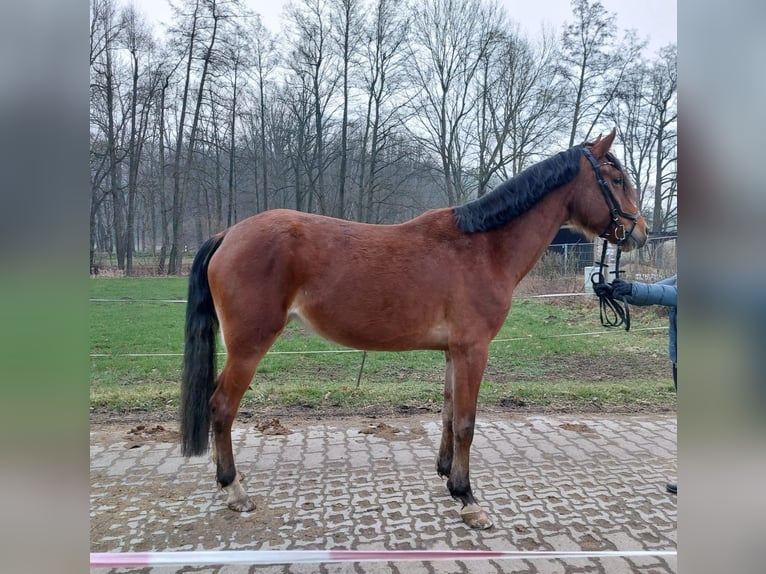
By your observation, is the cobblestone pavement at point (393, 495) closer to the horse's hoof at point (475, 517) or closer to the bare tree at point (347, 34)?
the horse's hoof at point (475, 517)

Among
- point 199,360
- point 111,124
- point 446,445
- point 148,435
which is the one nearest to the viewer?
point 199,360

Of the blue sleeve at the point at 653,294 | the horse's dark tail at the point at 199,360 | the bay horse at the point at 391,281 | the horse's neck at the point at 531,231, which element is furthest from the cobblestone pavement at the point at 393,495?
the horse's neck at the point at 531,231

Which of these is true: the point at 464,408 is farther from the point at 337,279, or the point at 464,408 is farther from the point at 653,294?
the point at 653,294

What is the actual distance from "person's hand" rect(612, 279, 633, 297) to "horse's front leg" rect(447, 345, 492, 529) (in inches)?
38.2

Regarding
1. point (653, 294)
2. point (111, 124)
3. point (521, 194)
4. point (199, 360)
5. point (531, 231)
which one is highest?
point (111, 124)

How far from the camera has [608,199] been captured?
295 centimetres

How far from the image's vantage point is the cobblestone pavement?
245 cm

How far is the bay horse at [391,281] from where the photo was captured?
281 cm

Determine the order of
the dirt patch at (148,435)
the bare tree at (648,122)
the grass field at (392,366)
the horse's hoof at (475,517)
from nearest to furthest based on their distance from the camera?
the horse's hoof at (475,517)
the dirt patch at (148,435)
the grass field at (392,366)
the bare tree at (648,122)

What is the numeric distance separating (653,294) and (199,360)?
3.10 metres

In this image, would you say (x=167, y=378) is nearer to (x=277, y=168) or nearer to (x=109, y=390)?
(x=109, y=390)

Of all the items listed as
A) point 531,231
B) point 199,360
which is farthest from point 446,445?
point 199,360

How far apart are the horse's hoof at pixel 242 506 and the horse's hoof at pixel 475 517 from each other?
1.41 metres
